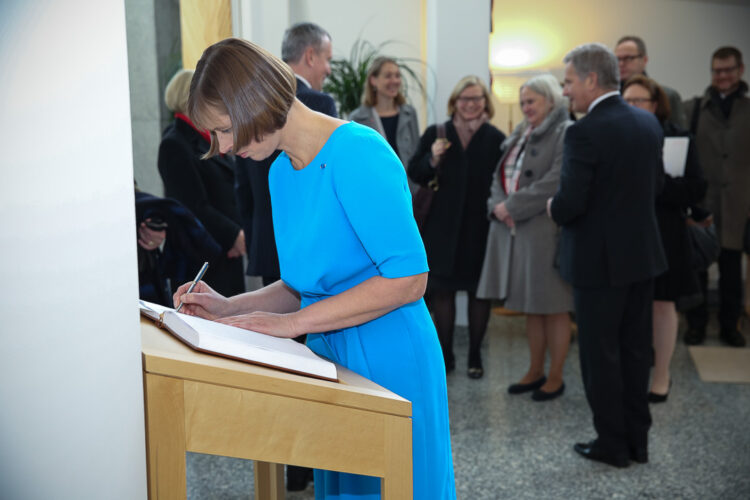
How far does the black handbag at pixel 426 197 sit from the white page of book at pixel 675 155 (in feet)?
3.67

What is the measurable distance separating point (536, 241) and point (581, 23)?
11.6ft

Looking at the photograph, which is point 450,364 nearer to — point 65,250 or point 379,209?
point 379,209

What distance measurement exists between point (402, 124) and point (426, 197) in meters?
0.53

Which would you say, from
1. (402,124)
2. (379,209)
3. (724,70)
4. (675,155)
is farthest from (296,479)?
(724,70)

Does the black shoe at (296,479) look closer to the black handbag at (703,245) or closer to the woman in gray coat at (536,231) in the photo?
the woman in gray coat at (536,231)

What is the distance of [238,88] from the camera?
3.53 feet

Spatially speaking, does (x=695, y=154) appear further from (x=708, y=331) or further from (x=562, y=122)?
(x=708, y=331)

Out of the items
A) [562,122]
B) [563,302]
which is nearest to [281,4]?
[562,122]

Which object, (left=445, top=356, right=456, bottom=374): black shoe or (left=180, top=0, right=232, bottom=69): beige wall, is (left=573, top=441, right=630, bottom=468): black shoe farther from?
(left=180, top=0, right=232, bottom=69): beige wall

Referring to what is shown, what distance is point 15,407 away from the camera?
0.71 m

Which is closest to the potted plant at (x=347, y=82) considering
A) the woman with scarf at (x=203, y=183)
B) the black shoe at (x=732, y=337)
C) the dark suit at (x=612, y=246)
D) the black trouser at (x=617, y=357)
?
the woman with scarf at (x=203, y=183)

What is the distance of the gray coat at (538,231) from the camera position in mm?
3287

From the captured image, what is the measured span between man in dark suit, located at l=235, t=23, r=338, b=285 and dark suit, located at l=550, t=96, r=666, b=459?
2.99 feet

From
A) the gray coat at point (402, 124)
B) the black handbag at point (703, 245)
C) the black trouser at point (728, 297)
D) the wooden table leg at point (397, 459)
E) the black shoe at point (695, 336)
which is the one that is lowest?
the black shoe at point (695, 336)
